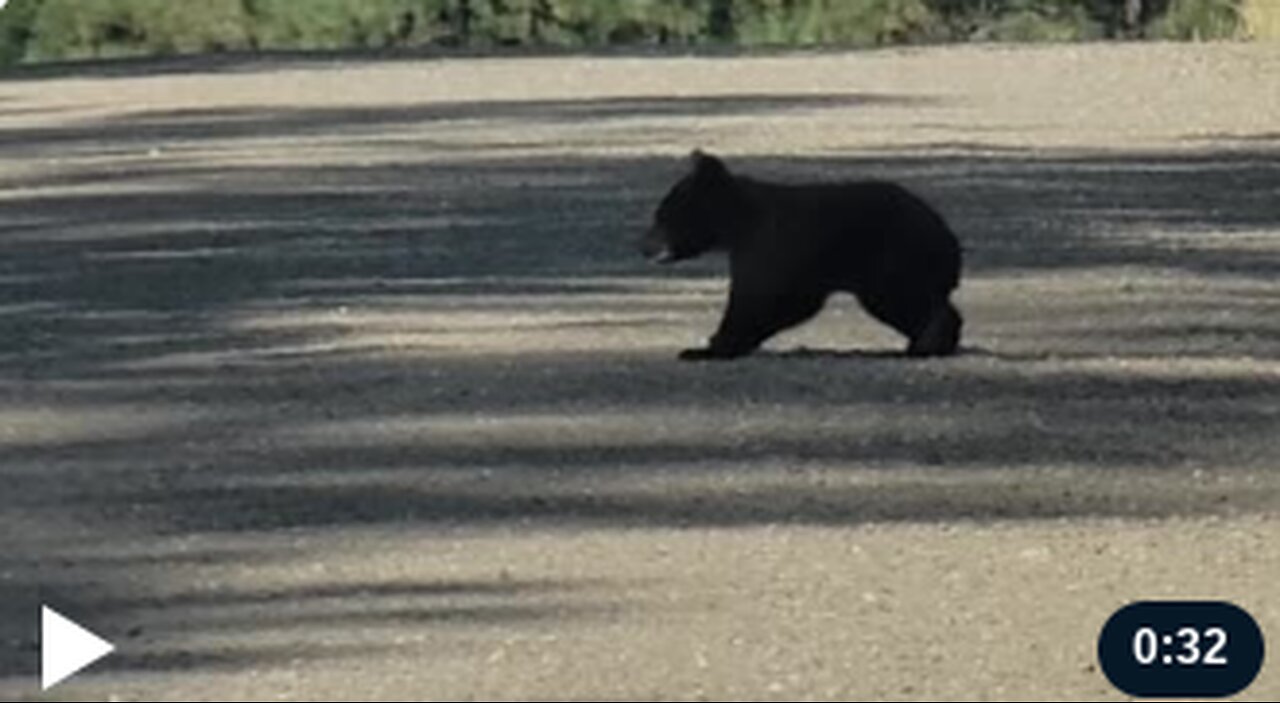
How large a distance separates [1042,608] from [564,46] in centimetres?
4087

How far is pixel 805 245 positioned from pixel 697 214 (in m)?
0.49

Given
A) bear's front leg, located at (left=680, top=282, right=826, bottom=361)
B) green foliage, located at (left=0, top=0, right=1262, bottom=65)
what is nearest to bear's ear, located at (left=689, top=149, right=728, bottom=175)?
bear's front leg, located at (left=680, top=282, right=826, bottom=361)

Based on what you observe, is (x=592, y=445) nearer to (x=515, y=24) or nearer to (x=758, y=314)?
(x=758, y=314)

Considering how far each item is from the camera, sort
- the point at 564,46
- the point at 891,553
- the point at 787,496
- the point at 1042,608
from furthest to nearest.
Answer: the point at 564,46
the point at 787,496
the point at 891,553
the point at 1042,608

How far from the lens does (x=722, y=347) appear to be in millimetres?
15133

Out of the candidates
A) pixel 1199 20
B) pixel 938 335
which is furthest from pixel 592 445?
pixel 1199 20

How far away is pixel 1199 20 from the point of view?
5238 cm

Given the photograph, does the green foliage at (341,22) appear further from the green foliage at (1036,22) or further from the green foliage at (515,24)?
the green foliage at (1036,22)

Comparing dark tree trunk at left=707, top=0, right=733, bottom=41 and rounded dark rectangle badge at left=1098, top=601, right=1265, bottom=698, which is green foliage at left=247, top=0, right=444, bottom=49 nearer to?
dark tree trunk at left=707, top=0, right=733, bottom=41

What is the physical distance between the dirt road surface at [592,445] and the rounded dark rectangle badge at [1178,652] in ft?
0.26

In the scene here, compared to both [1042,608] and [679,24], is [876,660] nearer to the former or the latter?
[1042,608]

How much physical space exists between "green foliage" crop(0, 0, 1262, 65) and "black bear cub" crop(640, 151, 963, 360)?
37.1 meters

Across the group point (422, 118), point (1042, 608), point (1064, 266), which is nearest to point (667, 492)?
point (1042, 608)

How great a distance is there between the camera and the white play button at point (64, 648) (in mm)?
9320
